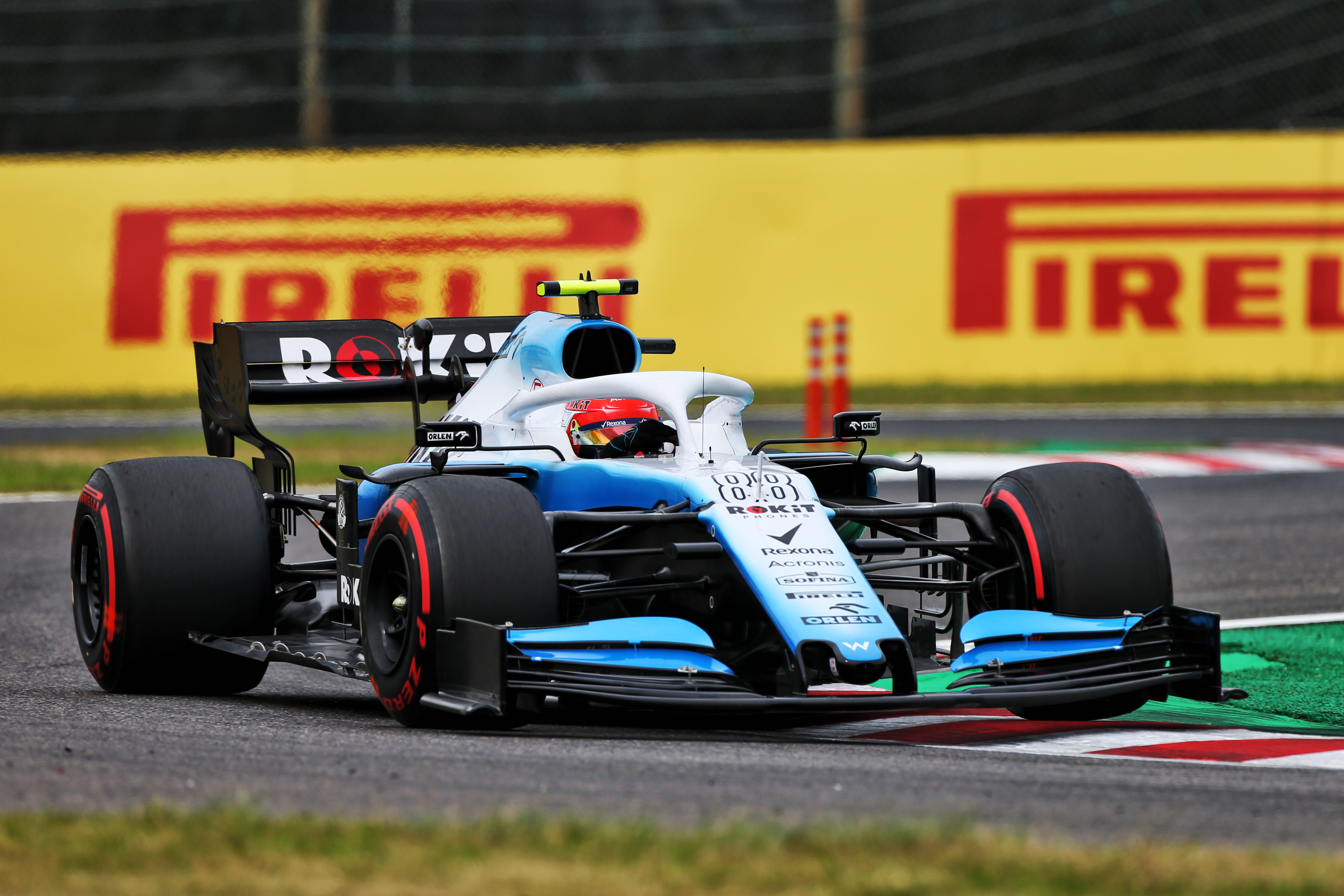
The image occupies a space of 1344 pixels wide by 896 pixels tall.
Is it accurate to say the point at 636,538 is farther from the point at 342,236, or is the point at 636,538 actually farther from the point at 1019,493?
the point at 342,236

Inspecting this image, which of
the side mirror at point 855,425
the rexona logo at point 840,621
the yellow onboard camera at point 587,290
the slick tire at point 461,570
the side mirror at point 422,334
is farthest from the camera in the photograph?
the side mirror at point 422,334

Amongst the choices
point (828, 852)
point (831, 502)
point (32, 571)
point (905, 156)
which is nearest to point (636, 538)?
point (831, 502)

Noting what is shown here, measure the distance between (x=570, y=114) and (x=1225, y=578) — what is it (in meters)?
11.3

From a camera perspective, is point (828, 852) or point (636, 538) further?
point (636, 538)

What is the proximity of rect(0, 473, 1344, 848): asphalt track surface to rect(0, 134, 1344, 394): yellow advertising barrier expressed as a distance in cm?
1112

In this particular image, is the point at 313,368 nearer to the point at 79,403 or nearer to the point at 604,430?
the point at 604,430

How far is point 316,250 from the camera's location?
17766 millimetres

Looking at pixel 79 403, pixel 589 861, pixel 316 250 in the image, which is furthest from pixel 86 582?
pixel 79 403

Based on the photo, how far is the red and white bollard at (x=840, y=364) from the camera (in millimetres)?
14219

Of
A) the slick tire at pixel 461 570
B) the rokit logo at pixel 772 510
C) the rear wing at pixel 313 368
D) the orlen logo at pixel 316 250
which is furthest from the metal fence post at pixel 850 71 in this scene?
the slick tire at pixel 461 570

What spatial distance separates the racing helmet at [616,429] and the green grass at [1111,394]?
10.7 meters

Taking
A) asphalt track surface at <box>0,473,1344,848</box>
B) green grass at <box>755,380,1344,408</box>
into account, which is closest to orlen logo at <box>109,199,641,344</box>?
green grass at <box>755,380,1344,408</box>

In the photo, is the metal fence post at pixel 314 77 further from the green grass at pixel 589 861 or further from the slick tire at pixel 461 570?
the green grass at pixel 589 861

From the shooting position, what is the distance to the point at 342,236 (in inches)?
700
